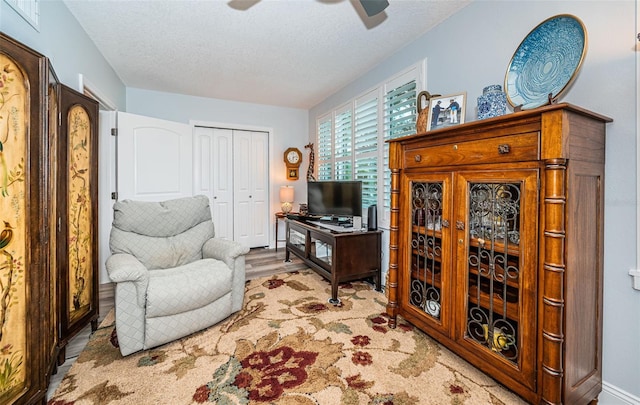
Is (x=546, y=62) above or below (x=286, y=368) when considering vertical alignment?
above

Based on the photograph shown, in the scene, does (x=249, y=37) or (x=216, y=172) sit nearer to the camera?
(x=249, y=37)

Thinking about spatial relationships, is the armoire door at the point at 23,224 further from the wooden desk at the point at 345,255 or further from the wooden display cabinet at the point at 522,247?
the wooden display cabinet at the point at 522,247

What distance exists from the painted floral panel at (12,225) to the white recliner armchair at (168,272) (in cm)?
55

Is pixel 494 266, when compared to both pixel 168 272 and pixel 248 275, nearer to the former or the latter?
pixel 168 272

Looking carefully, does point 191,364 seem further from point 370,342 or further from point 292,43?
point 292,43

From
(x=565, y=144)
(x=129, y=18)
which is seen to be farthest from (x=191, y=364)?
(x=129, y=18)

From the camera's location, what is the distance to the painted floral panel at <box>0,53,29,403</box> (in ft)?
3.78

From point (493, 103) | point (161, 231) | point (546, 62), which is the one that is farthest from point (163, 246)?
point (546, 62)

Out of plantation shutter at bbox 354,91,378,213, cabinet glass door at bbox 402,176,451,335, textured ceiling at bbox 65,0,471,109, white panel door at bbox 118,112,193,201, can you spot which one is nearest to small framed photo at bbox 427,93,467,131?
cabinet glass door at bbox 402,176,451,335

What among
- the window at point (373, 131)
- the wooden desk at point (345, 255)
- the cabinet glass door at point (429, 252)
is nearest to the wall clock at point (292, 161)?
the window at point (373, 131)

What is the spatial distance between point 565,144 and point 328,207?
2.45 meters

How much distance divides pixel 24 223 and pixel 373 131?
114 inches

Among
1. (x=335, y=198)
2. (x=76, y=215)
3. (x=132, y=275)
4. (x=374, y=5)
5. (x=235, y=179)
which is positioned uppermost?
(x=374, y=5)

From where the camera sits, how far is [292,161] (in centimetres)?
491
